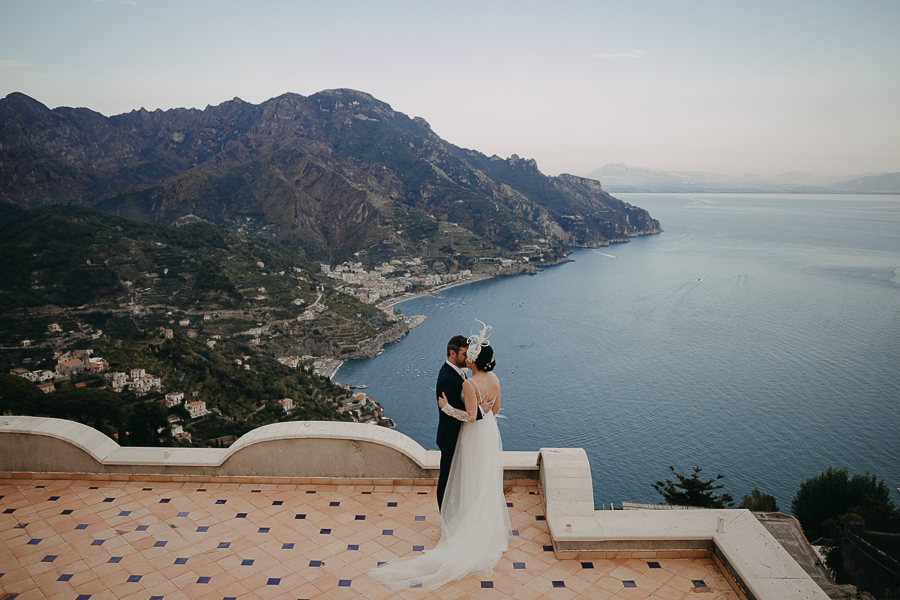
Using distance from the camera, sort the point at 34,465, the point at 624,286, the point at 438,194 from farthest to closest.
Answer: the point at 438,194 → the point at 624,286 → the point at 34,465

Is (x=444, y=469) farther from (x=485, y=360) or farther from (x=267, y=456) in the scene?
(x=267, y=456)

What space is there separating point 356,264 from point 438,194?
3832cm

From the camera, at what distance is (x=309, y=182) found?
121812 mm

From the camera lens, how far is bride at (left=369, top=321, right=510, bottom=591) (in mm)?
3725

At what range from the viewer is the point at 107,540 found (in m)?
4.31

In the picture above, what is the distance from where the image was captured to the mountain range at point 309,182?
350ft

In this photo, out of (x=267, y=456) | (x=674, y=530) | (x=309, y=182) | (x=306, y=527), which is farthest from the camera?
(x=309, y=182)

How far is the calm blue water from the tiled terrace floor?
24755 mm

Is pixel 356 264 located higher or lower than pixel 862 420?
higher

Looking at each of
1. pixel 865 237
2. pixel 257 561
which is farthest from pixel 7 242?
pixel 865 237

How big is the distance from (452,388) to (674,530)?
88.8 inches

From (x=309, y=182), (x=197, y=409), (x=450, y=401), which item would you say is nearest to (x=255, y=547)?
(x=450, y=401)

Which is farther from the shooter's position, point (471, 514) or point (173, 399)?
point (173, 399)

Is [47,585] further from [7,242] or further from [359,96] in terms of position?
[359,96]
